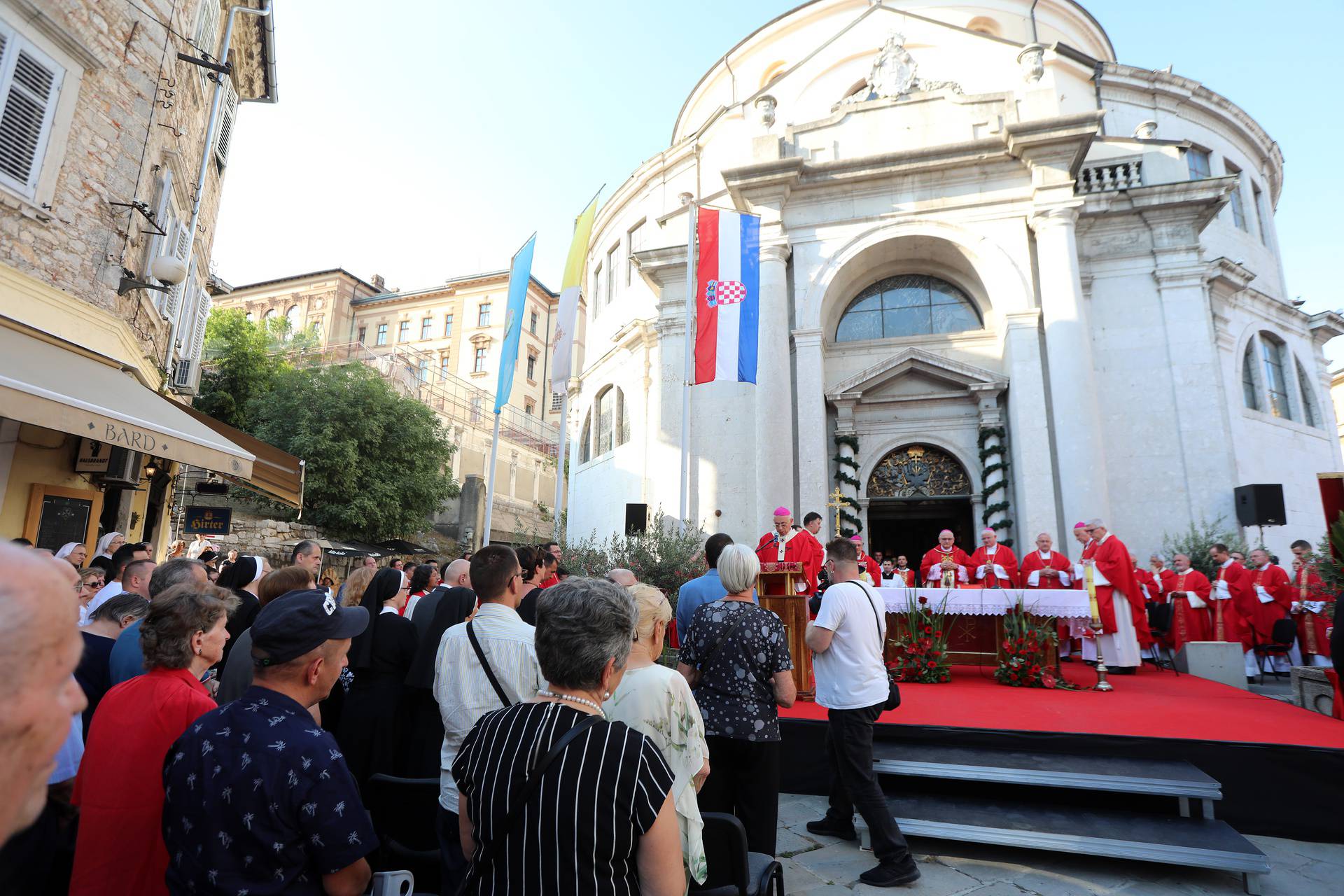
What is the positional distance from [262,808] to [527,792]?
2.63 feet

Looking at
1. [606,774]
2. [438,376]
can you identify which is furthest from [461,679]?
[438,376]

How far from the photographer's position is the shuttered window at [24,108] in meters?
8.05

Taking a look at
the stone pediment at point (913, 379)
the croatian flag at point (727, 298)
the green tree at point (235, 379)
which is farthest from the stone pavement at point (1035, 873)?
the green tree at point (235, 379)

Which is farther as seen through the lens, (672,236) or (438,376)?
(438,376)

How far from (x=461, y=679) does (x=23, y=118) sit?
32.2 feet

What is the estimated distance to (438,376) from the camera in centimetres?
4147

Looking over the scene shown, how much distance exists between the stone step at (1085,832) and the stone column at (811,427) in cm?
975

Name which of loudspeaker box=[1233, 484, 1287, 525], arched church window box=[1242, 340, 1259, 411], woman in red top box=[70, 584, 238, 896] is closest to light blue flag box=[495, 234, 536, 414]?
woman in red top box=[70, 584, 238, 896]

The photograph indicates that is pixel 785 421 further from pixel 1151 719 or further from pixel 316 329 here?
pixel 316 329

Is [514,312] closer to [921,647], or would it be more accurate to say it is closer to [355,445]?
[921,647]

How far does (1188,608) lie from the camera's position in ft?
36.7

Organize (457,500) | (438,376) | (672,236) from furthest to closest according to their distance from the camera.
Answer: (438,376) → (457,500) → (672,236)

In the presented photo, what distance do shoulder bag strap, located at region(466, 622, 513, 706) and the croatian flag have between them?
32.7 ft

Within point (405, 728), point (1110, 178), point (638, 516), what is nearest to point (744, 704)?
point (405, 728)
